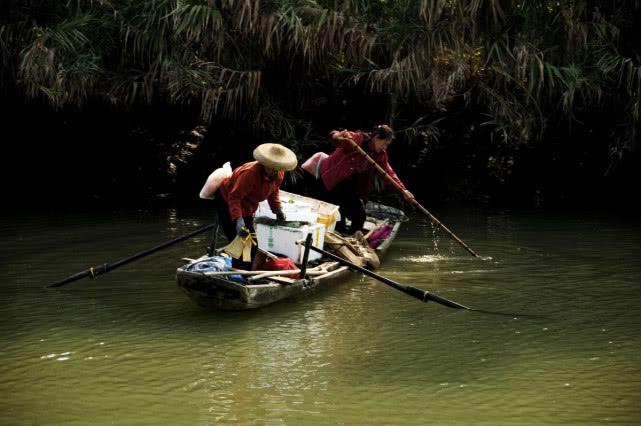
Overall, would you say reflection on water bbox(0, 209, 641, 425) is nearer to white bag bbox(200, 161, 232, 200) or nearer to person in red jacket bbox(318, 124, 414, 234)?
person in red jacket bbox(318, 124, 414, 234)

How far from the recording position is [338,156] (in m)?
9.98

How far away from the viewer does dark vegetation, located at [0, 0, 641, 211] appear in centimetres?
1240

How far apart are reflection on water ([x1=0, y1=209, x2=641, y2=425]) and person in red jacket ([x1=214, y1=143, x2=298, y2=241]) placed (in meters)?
0.78

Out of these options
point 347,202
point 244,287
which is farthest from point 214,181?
point 347,202

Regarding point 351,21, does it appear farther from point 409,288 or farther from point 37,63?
point 409,288

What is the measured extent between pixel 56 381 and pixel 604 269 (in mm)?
5936

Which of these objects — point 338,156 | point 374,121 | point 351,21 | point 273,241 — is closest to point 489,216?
point 374,121

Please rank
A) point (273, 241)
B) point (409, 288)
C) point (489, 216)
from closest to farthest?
point (409, 288)
point (273, 241)
point (489, 216)

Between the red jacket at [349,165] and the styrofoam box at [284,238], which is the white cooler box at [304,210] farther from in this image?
the red jacket at [349,165]

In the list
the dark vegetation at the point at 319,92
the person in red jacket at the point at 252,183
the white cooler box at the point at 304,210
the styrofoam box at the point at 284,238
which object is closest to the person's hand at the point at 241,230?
the person in red jacket at the point at 252,183

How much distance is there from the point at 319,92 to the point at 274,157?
715 centimetres

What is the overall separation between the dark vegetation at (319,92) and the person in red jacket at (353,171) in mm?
2337

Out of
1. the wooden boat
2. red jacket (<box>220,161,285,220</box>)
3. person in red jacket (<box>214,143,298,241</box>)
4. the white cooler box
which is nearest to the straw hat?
person in red jacket (<box>214,143,298,241</box>)

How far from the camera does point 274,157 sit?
750 centimetres
